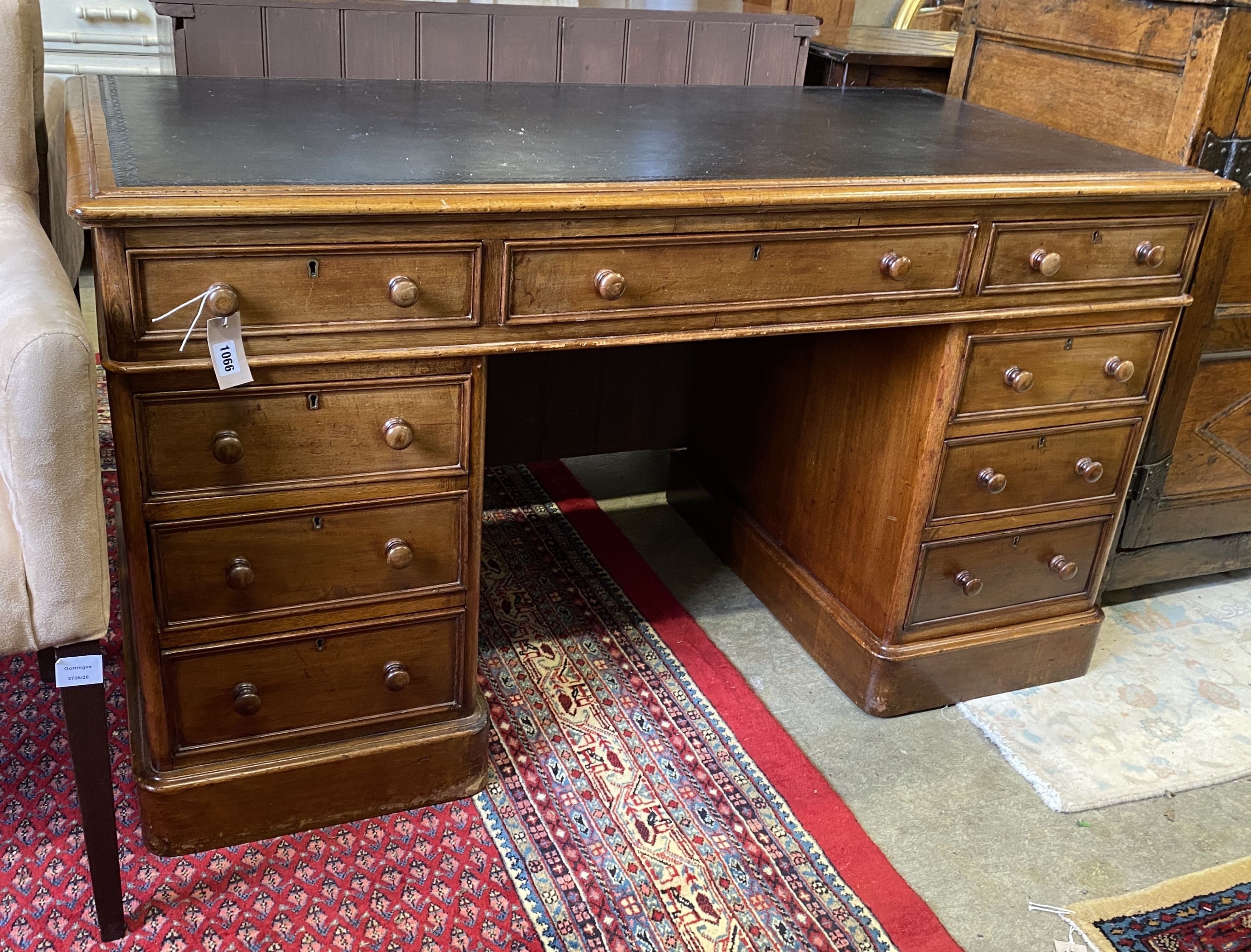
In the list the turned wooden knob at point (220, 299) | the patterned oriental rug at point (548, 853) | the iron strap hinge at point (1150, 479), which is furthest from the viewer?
the iron strap hinge at point (1150, 479)

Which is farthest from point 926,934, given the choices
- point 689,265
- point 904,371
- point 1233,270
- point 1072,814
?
point 1233,270

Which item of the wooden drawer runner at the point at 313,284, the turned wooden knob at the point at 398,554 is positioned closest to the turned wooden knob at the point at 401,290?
the wooden drawer runner at the point at 313,284

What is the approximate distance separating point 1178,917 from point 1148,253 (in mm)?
986

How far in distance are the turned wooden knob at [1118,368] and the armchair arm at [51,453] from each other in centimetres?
149

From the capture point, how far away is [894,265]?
1.59m

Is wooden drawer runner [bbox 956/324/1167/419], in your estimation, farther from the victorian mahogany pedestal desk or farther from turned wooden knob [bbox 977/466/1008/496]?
turned wooden knob [bbox 977/466/1008/496]

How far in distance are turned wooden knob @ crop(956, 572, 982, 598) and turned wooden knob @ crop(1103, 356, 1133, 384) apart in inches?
15.8

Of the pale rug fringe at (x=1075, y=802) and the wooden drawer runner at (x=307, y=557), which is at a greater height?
the wooden drawer runner at (x=307, y=557)

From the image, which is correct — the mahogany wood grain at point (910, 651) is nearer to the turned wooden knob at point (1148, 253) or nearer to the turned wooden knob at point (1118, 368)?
the turned wooden knob at point (1118, 368)

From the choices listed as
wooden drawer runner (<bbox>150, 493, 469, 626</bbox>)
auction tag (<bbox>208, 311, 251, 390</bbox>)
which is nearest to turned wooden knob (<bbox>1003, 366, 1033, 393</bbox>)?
wooden drawer runner (<bbox>150, 493, 469, 626</bbox>)

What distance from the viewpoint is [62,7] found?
3264mm

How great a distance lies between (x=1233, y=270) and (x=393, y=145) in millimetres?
1482

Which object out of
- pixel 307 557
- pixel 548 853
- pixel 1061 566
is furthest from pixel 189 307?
pixel 1061 566

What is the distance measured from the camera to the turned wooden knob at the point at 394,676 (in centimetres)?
161
